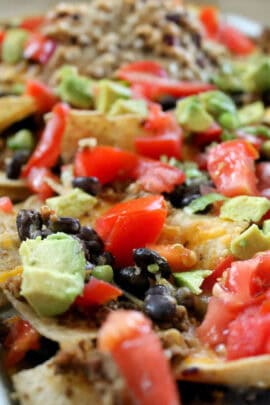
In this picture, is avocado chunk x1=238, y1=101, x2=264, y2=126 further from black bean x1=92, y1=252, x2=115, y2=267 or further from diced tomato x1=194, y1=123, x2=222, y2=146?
black bean x1=92, y1=252, x2=115, y2=267

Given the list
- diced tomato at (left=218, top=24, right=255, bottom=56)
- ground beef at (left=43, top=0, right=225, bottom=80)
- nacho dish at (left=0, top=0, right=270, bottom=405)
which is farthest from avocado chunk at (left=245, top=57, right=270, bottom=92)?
diced tomato at (left=218, top=24, right=255, bottom=56)

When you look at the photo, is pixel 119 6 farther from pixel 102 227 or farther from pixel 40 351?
pixel 40 351

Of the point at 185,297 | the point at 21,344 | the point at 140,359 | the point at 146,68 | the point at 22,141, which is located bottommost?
the point at 21,344

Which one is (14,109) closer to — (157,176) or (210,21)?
(157,176)

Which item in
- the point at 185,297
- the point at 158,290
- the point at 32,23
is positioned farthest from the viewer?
the point at 32,23

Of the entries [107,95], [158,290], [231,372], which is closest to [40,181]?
[107,95]
